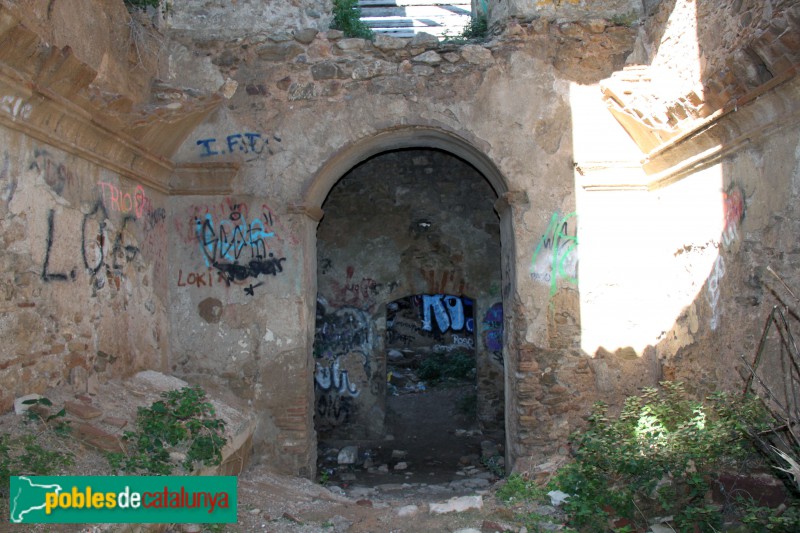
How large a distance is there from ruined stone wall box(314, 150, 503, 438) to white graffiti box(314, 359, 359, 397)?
2 centimetres

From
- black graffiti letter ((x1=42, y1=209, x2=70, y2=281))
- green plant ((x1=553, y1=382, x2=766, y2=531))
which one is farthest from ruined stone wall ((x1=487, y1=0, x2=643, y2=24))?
black graffiti letter ((x1=42, y1=209, x2=70, y2=281))

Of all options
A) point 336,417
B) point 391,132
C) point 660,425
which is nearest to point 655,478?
point 660,425

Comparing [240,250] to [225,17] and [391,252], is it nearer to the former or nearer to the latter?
[225,17]

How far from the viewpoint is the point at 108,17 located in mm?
5195

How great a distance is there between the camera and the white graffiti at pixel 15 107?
12.2ft

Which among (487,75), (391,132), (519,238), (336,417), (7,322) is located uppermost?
(487,75)

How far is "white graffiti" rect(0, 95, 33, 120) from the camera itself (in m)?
3.72

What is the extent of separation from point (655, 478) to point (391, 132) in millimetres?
3850

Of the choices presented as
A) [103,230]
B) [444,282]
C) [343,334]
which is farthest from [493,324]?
[103,230]

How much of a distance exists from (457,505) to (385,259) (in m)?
5.05

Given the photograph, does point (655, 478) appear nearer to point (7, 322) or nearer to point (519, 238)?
point (519, 238)

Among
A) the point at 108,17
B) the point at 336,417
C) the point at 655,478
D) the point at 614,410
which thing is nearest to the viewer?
the point at 655,478

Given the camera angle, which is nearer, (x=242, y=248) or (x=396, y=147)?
(x=242, y=248)

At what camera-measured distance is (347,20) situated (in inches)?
260
